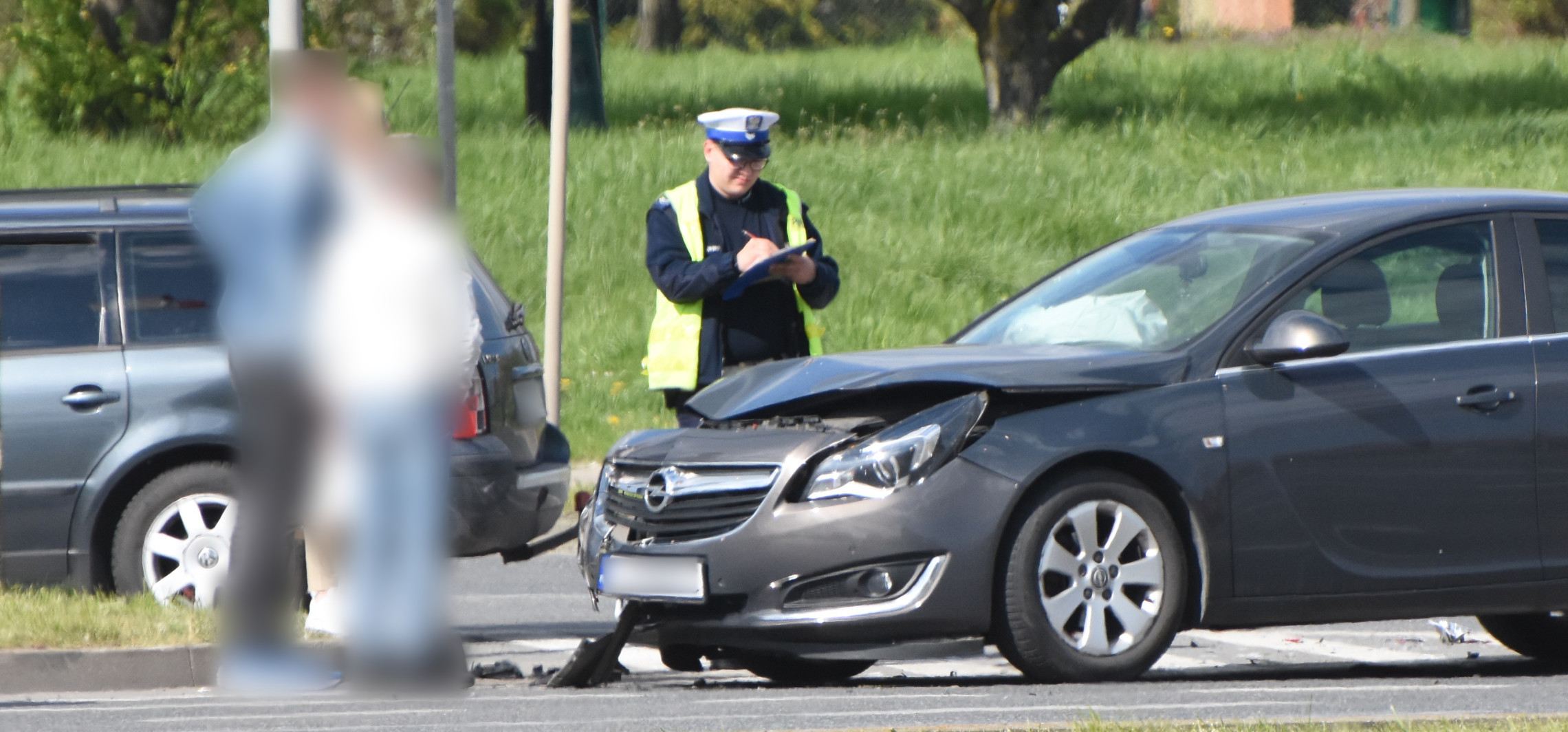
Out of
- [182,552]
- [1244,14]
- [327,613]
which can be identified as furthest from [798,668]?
[1244,14]

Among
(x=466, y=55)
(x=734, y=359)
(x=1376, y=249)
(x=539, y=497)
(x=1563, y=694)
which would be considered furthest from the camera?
(x=466, y=55)

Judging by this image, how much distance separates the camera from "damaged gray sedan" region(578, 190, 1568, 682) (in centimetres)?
575

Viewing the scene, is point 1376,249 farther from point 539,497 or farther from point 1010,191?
point 1010,191

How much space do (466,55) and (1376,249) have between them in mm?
24764

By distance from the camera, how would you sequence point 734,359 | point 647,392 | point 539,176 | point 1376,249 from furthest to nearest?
point 539,176 → point 647,392 → point 734,359 → point 1376,249

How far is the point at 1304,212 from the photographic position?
22.0 ft

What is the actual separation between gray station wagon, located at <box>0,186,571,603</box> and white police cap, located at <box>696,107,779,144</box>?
3.34 feet

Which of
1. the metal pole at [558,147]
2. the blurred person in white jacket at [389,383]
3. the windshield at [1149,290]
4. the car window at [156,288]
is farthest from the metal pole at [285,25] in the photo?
the car window at [156,288]

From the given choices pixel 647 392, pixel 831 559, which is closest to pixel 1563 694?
pixel 831 559

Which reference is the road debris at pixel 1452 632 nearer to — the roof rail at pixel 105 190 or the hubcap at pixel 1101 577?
the hubcap at pixel 1101 577

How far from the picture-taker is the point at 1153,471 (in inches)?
236

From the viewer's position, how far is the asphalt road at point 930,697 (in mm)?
5285

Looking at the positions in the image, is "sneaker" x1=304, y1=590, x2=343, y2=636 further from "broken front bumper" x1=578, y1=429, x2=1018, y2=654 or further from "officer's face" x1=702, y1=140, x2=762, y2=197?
"officer's face" x1=702, y1=140, x2=762, y2=197

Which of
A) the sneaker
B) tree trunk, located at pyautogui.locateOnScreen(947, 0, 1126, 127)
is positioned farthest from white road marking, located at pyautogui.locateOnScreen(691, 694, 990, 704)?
tree trunk, located at pyautogui.locateOnScreen(947, 0, 1126, 127)
